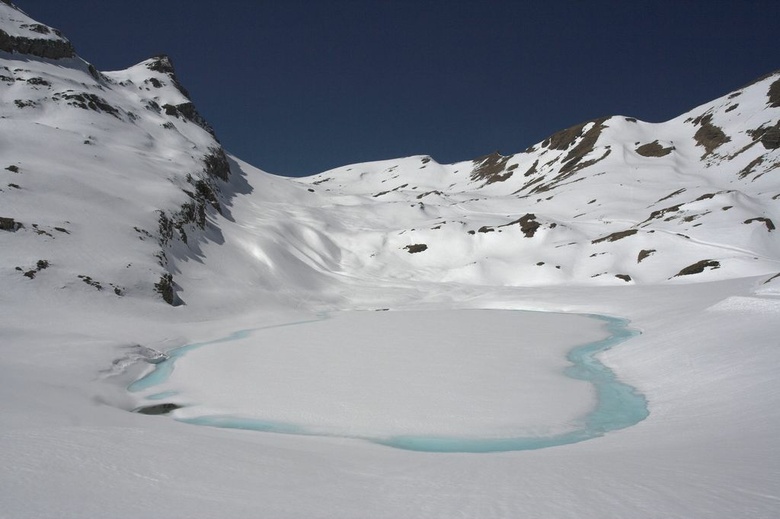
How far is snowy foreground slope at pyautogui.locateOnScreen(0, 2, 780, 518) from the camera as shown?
535 centimetres

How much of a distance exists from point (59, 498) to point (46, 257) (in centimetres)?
2749

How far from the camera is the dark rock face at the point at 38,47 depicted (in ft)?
197

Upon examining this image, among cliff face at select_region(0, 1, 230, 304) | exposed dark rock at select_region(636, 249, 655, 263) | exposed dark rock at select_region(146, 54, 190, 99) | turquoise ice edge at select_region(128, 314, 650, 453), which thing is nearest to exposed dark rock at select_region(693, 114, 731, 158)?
exposed dark rock at select_region(636, 249, 655, 263)

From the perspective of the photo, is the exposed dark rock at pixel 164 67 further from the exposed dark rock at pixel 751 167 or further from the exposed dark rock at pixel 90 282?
the exposed dark rock at pixel 751 167

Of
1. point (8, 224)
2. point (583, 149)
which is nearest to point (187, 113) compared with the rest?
point (8, 224)

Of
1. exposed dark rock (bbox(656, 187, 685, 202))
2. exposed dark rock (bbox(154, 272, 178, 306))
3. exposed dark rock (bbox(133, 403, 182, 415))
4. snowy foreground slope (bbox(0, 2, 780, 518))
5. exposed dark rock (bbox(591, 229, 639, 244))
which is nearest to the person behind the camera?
snowy foreground slope (bbox(0, 2, 780, 518))

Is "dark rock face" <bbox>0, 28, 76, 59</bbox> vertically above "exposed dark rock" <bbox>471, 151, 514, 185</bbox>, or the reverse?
"exposed dark rock" <bbox>471, 151, 514, 185</bbox>

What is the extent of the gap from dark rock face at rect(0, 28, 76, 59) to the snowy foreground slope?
287mm

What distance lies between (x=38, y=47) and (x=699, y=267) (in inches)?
3579

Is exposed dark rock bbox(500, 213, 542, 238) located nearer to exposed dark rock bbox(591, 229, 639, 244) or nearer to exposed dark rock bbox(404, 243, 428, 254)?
exposed dark rock bbox(591, 229, 639, 244)

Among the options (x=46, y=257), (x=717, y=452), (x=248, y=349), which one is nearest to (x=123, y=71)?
(x=46, y=257)

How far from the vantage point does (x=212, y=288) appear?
3553 centimetres

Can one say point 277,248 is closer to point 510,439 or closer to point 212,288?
point 212,288

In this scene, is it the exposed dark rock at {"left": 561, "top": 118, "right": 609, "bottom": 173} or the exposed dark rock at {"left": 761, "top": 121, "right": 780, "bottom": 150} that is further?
the exposed dark rock at {"left": 561, "top": 118, "right": 609, "bottom": 173}
